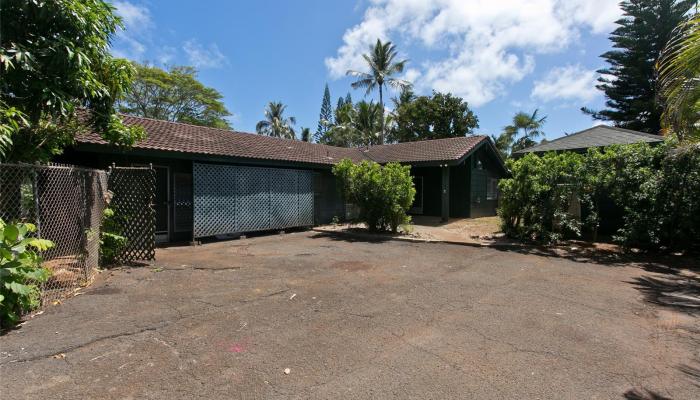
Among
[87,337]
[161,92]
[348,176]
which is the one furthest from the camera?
[161,92]

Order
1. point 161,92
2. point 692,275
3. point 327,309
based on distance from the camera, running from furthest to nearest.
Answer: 1. point 161,92
2. point 692,275
3. point 327,309

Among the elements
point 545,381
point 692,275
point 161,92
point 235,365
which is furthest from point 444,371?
point 161,92

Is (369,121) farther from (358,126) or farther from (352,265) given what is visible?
(352,265)

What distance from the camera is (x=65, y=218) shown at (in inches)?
231

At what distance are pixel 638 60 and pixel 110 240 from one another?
3772 centimetres

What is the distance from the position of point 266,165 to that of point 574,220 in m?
9.45

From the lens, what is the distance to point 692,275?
294 inches

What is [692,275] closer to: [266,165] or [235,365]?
[235,365]

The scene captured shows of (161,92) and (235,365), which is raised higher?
(161,92)

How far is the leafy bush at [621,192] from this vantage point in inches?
346

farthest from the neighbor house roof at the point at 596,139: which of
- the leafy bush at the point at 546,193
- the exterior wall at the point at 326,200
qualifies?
the exterior wall at the point at 326,200

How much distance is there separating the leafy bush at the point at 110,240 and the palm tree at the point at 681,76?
9149mm

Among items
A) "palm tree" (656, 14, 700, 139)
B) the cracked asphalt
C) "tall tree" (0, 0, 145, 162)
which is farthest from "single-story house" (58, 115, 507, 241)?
"palm tree" (656, 14, 700, 139)

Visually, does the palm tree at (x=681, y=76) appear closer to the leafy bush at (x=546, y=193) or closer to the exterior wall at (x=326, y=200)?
the leafy bush at (x=546, y=193)
